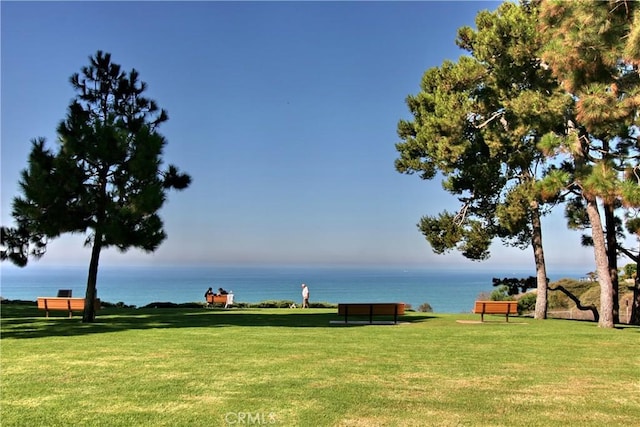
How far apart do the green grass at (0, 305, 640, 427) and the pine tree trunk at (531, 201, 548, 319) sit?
25.1 feet

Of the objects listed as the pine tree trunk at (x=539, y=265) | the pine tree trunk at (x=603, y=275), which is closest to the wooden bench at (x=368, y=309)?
the pine tree trunk at (x=603, y=275)

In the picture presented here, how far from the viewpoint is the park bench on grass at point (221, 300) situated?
84.7 ft

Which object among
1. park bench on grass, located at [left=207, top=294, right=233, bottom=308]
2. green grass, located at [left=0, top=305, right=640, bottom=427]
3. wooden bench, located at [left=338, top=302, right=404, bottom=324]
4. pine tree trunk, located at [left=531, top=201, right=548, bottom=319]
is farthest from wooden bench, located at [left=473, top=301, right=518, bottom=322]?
park bench on grass, located at [left=207, top=294, right=233, bottom=308]

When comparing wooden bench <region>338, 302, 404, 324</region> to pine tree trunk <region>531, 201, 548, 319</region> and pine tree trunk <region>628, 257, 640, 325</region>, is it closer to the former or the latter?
pine tree trunk <region>531, 201, 548, 319</region>

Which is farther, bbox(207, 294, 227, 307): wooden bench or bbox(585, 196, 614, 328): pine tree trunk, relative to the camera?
bbox(207, 294, 227, 307): wooden bench

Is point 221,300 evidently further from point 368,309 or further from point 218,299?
point 368,309

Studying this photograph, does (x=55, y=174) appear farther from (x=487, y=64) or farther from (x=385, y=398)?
(x=487, y=64)

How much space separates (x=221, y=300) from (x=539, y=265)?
14.6 m

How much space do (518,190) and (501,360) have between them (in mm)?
10533

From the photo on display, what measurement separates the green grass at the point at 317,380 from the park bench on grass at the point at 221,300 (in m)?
13.5

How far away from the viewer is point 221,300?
25.9m

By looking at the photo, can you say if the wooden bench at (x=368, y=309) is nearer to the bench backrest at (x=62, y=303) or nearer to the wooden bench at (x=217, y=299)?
the bench backrest at (x=62, y=303)

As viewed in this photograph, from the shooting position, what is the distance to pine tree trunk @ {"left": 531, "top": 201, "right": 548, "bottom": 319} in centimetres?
1973

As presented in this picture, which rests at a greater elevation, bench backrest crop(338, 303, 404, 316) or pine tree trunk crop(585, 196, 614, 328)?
pine tree trunk crop(585, 196, 614, 328)
